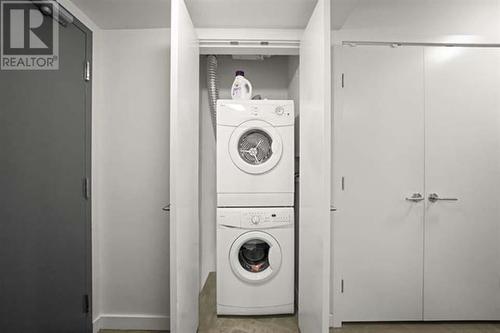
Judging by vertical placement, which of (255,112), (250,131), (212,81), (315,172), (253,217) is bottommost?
(253,217)

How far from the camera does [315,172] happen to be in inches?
59.3

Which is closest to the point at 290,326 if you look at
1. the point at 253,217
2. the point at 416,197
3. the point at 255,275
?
the point at 255,275

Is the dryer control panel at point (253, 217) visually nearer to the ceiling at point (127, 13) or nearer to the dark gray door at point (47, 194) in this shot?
the dark gray door at point (47, 194)

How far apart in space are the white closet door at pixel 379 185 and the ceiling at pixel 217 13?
1.54ft

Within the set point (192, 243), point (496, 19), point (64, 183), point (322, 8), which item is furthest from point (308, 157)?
point (496, 19)

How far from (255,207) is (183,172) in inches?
32.9

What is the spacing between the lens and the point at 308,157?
65.2 inches

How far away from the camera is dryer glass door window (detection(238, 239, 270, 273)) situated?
218cm

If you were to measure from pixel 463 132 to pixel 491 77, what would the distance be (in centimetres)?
49

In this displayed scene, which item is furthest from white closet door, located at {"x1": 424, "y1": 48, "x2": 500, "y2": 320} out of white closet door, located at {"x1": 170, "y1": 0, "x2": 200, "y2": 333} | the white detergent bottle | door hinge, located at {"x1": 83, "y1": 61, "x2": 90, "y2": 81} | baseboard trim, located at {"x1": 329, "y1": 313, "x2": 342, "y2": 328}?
door hinge, located at {"x1": 83, "y1": 61, "x2": 90, "y2": 81}

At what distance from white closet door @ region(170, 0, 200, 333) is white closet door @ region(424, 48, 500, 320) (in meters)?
1.79

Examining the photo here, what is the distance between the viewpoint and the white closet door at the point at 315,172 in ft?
4.50

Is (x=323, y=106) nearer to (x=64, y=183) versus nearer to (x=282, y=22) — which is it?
(x=282, y=22)

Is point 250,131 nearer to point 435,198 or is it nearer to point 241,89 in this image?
point 241,89
